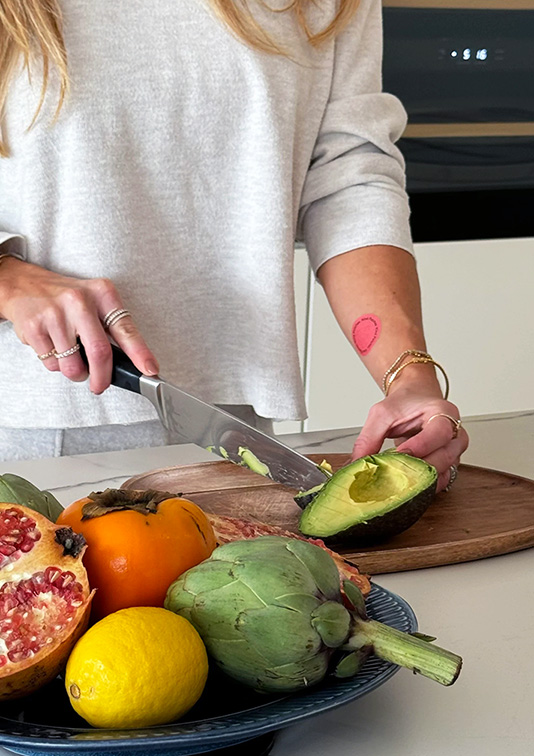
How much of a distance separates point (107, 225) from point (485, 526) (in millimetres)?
483

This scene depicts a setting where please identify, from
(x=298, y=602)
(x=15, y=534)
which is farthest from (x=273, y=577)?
(x=15, y=534)

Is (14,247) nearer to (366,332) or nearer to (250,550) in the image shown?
(366,332)

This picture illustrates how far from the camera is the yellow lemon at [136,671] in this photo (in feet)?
1.50

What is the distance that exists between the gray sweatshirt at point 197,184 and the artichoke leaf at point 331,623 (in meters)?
0.64

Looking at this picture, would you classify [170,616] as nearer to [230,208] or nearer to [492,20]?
[230,208]

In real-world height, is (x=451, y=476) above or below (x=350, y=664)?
below

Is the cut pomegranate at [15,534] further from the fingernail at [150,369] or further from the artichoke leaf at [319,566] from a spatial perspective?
the fingernail at [150,369]

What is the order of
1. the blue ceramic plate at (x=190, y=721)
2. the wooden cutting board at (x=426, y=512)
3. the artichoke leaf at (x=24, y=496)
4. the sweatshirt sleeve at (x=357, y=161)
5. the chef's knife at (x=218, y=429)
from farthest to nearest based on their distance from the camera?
the sweatshirt sleeve at (x=357, y=161)
the chef's knife at (x=218, y=429)
the wooden cutting board at (x=426, y=512)
the artichoke leaf at (x=24, y=496)
the blue ceramic plate at (x=190, y=721)

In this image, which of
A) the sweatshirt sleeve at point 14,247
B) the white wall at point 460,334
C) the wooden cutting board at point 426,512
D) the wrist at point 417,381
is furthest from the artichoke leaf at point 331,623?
the white wall at point 460,334

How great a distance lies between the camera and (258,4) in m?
1.08

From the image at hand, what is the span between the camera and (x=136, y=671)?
456 millimetres

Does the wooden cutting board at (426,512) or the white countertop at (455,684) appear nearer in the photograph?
the white countertop at (455,684)

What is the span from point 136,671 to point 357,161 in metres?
0.80

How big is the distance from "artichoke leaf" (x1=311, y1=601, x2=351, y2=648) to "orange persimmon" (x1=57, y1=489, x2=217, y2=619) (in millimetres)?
83
